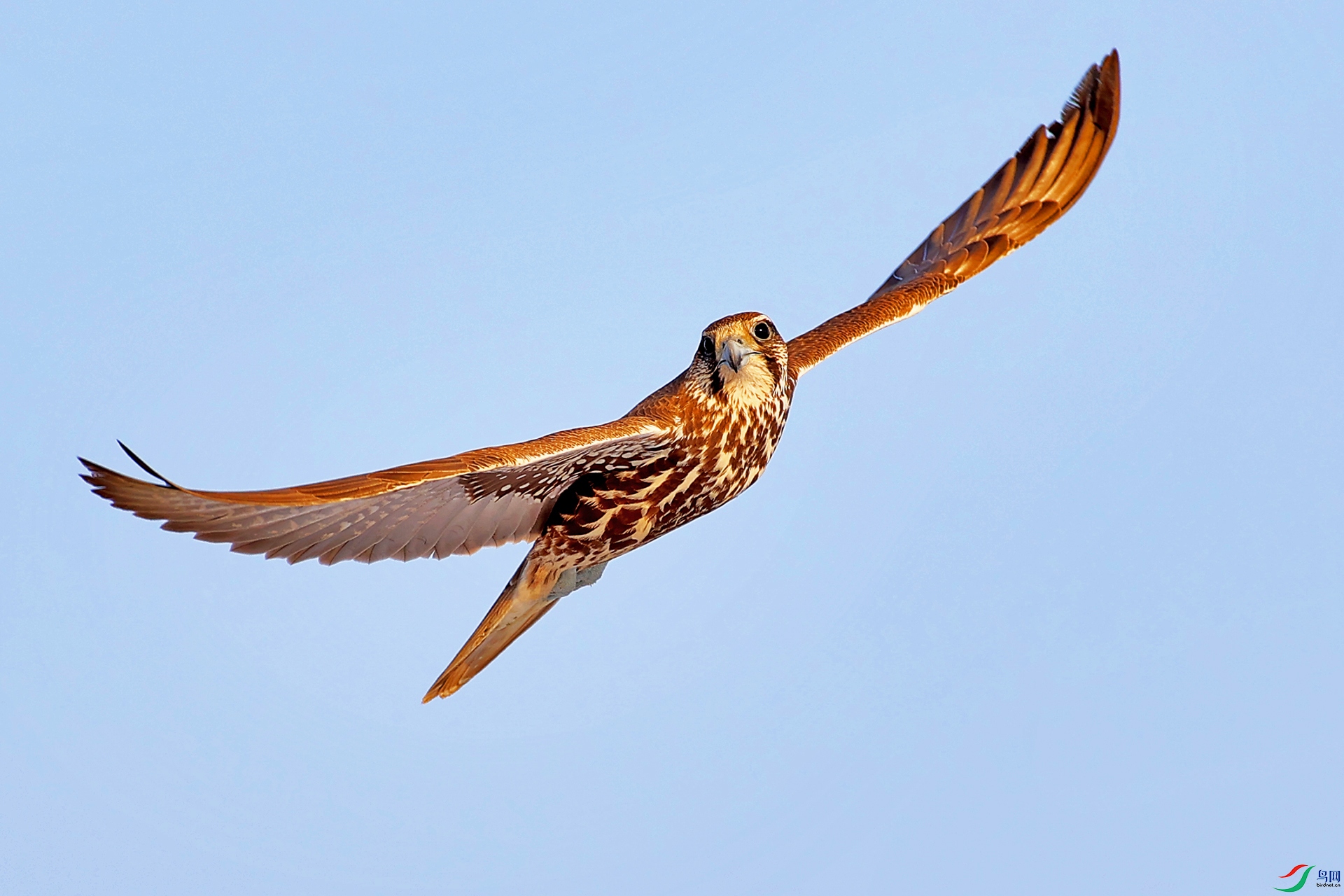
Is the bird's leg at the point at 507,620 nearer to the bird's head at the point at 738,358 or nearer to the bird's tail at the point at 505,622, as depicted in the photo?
the bird's tail at the point at 505,622

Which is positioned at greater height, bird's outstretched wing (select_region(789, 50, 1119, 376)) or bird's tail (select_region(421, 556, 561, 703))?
bird's outstretched wing (select_region(789, 50, 1119, 376))

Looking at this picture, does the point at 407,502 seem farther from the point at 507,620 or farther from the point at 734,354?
the point at 734,354

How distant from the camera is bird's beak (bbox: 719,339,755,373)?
9.43 metres

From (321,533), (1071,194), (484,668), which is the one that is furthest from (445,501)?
(1071,194)

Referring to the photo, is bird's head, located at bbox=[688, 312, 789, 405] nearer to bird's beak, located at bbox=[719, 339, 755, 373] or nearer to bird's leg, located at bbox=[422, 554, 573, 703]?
bird's beak, located at bbox=[719, 339, 755, 373]

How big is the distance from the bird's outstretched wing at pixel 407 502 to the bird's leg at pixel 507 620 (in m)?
0.44

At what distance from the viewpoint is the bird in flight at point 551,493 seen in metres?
8.10

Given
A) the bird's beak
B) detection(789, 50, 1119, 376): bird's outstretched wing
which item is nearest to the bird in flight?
the bird's beak

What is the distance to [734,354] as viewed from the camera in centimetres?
943

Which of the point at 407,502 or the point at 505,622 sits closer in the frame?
the point at 407,502

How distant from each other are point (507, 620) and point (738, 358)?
269 cm

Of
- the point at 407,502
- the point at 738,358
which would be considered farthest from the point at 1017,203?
the point at 407,502

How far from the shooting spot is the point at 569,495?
388 inches

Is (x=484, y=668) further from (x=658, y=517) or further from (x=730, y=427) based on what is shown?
A: (x=730, y=427)
